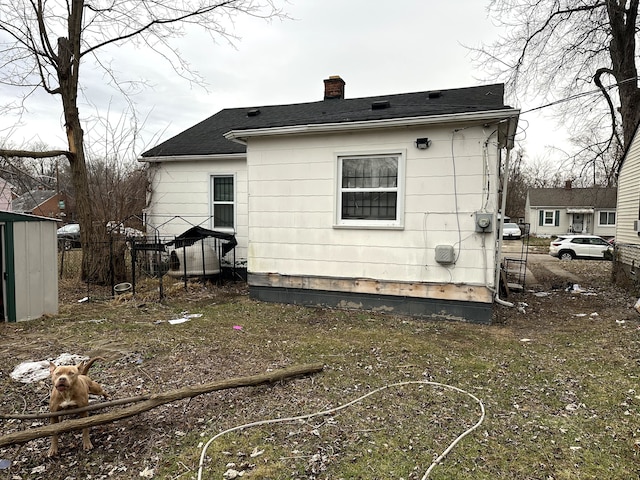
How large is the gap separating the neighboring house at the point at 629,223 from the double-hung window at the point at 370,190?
21.9ft

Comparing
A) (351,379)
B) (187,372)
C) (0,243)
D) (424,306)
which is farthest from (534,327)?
(0,243)

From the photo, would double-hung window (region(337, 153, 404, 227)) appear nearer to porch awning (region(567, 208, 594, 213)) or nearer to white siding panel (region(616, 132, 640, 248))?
white siding panel (region(616, 132, 640, 248))

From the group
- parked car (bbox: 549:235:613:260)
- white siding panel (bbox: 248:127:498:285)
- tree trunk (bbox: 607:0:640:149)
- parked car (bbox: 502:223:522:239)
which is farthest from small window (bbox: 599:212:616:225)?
white siding panel (bbox: 248:127:498:285)

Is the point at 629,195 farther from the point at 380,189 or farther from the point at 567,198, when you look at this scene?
the point at 567,198

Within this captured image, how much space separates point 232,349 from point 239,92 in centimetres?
1169

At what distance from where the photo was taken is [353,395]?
3771mm

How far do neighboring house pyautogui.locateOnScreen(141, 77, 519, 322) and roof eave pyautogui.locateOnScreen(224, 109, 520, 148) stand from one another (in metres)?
0.02

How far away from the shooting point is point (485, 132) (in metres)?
→ 6.27

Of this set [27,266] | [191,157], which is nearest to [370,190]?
[191,157]

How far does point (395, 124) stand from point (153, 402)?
542 cm

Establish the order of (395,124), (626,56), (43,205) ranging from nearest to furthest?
(395,124) → (626,56) → (43,205)

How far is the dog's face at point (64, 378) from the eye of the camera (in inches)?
110

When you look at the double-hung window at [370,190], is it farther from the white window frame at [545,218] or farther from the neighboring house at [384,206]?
the white window frame at [545,218]

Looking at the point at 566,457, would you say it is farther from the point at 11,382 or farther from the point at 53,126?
the point at 53,126
